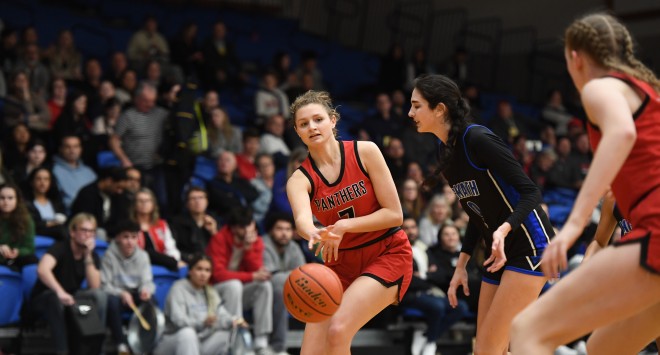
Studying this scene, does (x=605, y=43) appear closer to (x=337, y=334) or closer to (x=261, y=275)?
(x=337, y=334)

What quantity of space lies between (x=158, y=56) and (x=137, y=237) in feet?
15.4

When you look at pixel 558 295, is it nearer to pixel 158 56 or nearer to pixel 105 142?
pixel 105 142

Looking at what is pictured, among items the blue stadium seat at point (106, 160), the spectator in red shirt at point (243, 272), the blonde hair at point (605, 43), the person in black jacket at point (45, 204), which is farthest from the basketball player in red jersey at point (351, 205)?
the blue stadium seat at point (106, 160)

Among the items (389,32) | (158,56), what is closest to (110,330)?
(158,56)

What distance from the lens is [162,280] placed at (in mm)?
9078

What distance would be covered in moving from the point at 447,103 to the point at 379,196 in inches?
26.1

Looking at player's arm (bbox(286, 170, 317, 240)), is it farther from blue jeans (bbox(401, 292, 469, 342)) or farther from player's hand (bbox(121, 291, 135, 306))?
blue jeans (bbox(401, 292, 469, 342))

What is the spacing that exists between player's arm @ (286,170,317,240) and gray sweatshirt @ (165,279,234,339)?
3.67 m

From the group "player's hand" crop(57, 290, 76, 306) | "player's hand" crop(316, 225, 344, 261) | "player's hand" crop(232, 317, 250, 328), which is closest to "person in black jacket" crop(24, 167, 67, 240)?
"player's hand" crop(57, 290, 76, 306)

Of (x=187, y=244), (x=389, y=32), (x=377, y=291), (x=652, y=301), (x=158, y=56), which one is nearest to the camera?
(x=652, y=301)

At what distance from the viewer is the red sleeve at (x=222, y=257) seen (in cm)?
895

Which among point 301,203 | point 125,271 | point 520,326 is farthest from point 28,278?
point 520,326

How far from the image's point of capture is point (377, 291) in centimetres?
493

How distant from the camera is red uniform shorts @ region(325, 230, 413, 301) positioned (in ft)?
16.8
